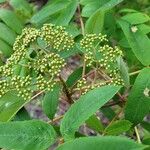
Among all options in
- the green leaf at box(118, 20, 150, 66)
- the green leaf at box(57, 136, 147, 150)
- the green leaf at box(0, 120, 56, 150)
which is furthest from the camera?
the green leaf at box(118, 20, 150, 66)

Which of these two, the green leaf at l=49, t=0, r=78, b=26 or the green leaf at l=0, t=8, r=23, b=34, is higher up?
the green leaf at l=0, t=8, r=23, b=34

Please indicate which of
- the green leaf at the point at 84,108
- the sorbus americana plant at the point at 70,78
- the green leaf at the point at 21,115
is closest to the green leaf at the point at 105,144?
the sorbus americana plant at the point at 70,78

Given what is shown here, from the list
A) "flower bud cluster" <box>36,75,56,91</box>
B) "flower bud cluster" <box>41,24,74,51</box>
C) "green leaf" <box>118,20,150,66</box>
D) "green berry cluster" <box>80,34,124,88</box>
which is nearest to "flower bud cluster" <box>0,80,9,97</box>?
"flower bud cluster" <box>36,75,56,91</box>

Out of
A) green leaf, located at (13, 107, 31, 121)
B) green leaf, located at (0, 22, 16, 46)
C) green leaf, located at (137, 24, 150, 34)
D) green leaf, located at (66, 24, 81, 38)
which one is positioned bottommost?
green leaf, located at (13, 107, 31, 121)

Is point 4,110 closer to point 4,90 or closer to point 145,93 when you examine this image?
point 4,90

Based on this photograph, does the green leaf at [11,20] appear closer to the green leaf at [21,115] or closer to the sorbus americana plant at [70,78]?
the sorbus americana plant at [70,78]

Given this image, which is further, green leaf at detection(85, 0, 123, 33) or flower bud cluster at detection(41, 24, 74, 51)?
green leaf at detection(85, 0, 123, 33)

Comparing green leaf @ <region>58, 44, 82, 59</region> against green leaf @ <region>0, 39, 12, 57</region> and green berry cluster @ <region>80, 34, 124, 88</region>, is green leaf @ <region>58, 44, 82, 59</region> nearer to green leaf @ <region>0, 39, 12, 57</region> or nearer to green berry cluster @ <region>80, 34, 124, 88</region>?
green berry cluster @ <region>80, 34, 124, 88</region>
